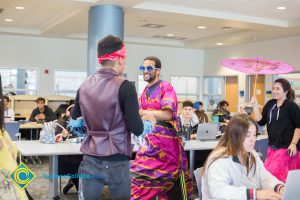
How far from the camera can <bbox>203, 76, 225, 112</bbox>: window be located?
515 inches

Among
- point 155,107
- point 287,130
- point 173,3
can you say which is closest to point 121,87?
point 155,107

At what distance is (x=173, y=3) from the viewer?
24.7 ft

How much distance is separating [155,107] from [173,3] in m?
4.44

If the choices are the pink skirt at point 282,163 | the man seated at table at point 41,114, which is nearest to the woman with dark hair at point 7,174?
the pink skirt at point 282,163

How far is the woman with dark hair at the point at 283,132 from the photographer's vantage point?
4062 mm

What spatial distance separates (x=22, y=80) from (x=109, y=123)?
→ 10.1m

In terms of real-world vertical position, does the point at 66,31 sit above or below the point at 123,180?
above

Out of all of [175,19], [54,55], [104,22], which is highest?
[175,19]

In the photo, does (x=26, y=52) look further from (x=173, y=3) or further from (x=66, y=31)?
(x=173, y=3)

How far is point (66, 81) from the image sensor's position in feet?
39.5

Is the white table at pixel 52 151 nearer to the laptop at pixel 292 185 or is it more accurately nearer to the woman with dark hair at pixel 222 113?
the laptop at pixel 292 185

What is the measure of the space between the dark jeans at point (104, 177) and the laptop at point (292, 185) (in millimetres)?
834

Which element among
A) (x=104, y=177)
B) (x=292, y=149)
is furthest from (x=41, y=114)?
(x=104, y=177)

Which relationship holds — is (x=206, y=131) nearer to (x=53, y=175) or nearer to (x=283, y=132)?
(x=283, y=132)
